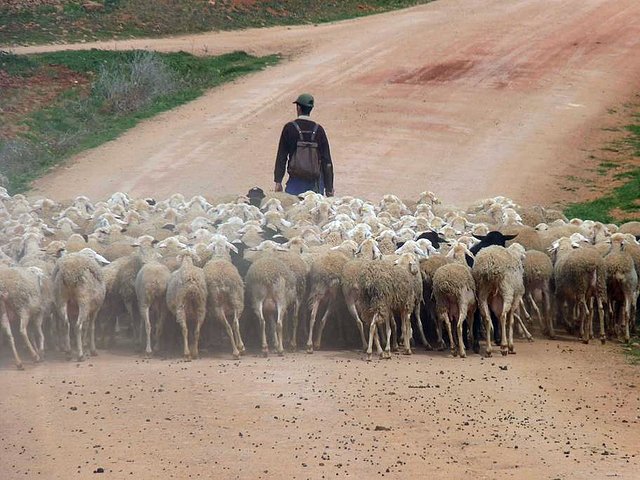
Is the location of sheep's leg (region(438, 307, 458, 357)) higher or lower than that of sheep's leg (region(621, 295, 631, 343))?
higher

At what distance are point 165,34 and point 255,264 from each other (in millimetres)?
23316

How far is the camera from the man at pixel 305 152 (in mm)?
16422

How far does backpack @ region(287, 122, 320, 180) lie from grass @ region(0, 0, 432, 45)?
17.6 metres

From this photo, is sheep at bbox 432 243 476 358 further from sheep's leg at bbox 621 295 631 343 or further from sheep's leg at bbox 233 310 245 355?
sheep's leg at bbox 233 310 245 355

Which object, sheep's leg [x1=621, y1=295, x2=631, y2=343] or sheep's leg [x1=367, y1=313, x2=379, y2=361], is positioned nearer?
sheep's leg [x1=367, y1=313, x2=379, y2=361]

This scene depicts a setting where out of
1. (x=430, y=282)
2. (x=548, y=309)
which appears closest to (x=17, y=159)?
(x=430, y=282)

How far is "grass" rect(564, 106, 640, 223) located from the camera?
64.8 ft

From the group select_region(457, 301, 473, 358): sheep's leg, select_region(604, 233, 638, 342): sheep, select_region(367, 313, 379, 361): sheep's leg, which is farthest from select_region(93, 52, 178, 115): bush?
select_region(457, 301, 473, 358): sheep's leg

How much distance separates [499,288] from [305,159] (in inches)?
185

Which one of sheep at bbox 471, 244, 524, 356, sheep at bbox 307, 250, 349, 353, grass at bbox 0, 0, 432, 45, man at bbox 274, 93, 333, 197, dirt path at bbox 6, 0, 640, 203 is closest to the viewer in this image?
sheep at bbox 471, 244, 524, 356

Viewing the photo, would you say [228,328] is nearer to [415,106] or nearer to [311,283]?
[311,283]

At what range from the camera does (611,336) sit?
13.4m

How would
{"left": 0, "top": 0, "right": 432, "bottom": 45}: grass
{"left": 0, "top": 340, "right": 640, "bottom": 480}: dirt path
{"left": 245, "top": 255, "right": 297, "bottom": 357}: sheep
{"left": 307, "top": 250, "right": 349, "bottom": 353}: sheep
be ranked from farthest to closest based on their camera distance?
1. {"left": 0, "top": 0, "right": 432, "bottom": 45}: grass
2. {"left": 307, "top": 250, "right": 349, "bottom": 353}: sheep
3. {"left": 245, "top": 255, "right": 297, "bottom": 357}: sheep
4. {"left": 0, "top": 340, "right": 640, "bottom": 480}: dirt path

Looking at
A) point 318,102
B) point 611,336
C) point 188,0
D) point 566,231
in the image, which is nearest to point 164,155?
point 318,102
